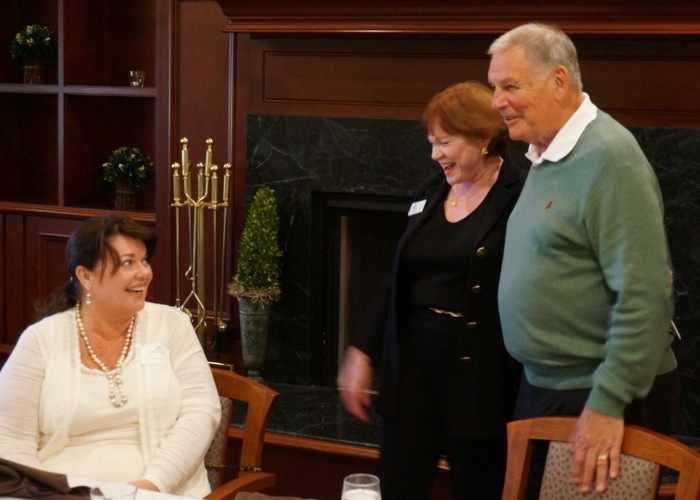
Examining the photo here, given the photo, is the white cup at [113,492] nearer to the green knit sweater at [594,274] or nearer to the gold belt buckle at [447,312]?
the green knit sweater at [594,274]

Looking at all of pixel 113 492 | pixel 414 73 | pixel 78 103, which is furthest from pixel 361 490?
pixel 78 103

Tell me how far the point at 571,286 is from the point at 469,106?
64 cm

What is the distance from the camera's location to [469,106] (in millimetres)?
2656

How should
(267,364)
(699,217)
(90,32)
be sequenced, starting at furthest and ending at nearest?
1. (90,32)
2. (267,364)
3. (699,217)

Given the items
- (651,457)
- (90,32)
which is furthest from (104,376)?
(90,32)

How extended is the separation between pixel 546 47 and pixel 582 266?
1.50ft

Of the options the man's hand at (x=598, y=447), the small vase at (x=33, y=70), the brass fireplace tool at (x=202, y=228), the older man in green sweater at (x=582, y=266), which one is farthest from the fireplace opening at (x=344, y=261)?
the man's hand at (x=598, y=447)

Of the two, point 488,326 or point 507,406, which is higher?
point 488,326

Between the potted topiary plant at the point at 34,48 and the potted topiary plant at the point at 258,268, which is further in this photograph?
the potted topiary plant at the point at 34,48

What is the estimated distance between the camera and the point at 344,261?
4.51 m

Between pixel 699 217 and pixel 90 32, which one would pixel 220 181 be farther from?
pixel 699 217

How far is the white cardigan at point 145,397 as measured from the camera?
8.35 ft

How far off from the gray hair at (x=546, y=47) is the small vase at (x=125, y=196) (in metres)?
2.92

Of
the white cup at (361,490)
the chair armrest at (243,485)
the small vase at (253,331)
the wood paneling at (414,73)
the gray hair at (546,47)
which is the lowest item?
the chair armrest at (243,485)
